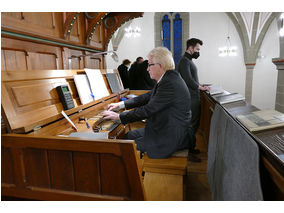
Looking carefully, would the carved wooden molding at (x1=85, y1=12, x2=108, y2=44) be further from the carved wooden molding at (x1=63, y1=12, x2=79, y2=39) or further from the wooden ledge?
the wooden ledge

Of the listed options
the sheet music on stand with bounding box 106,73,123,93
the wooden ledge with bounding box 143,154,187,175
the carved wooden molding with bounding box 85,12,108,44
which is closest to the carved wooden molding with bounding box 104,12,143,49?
the carved wooden molding with bounding box 85,12,108,44

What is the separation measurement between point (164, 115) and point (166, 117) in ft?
0.09

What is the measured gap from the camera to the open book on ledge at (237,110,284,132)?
1226 mm

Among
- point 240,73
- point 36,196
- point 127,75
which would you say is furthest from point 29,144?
point 240,73

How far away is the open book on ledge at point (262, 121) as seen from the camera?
1226 mm

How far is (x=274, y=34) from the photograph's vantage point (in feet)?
29.9

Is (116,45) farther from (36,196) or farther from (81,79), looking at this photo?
(36,196)

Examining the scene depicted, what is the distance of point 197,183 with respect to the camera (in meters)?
2.54

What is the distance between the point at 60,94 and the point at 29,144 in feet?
2.25

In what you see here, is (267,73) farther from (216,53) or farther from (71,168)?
(71,168)

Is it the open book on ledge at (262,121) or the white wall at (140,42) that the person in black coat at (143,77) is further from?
the white wall at (140,42)

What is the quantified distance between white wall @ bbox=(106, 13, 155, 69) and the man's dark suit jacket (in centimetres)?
797

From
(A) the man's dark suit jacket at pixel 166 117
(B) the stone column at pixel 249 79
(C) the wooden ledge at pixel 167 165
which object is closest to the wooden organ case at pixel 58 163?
(C) the wooden ledge at pixel 167 165

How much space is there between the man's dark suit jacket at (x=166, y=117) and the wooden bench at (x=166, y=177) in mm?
100
